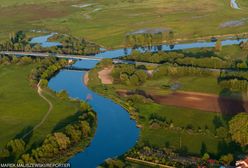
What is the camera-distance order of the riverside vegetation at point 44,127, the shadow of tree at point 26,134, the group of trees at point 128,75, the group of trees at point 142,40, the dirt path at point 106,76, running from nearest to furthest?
1. the riverside vegetation at point 44,127
2. the shadow of tree at point 26,134
3. the group of trees at point 128,75
4. the dirt path at point 106,76
5. the group of trees at point 142,40

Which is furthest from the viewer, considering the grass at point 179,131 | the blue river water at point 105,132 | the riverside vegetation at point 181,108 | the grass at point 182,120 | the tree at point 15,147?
the grass at point 182,120

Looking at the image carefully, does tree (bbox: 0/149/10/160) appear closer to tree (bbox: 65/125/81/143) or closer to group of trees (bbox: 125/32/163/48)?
tree (bbox: 65/125/81/143)

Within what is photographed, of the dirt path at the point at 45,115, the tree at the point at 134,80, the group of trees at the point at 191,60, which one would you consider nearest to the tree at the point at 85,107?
the dirt path at the point at 45,115

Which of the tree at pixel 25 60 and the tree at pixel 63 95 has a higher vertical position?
the tree at pixel 25 60

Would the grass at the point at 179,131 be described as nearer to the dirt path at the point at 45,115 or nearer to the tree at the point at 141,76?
the tree at the point at 141,76

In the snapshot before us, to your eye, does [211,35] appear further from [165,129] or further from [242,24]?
[165,129]

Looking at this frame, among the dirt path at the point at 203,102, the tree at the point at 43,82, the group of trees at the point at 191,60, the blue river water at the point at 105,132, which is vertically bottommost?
the blue river water at the point at 105,132

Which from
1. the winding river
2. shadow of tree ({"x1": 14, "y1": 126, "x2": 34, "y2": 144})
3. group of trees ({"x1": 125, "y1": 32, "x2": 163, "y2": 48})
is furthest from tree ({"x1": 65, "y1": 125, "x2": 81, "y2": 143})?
group of trees ({"x1": 125, "y1": 32, "x2": 163, "y2": 48})
